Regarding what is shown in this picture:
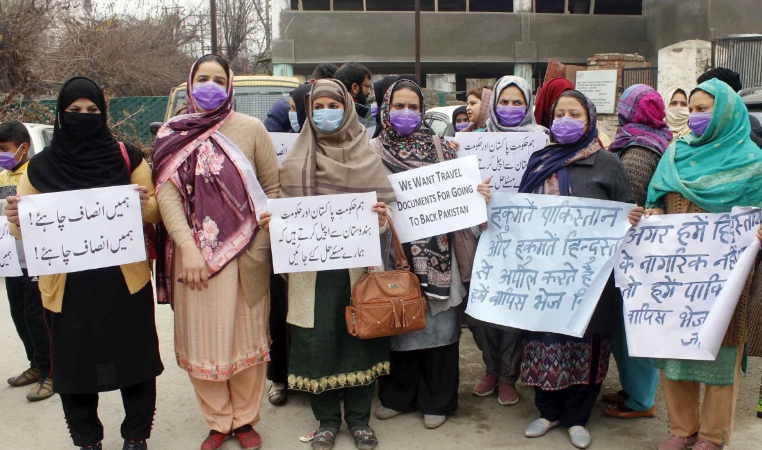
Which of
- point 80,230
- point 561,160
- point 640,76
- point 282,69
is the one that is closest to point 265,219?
point 80,230

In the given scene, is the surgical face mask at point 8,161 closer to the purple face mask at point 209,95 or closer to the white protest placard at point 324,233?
the purple face mask at point 209,95

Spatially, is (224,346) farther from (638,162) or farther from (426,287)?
(638,162)

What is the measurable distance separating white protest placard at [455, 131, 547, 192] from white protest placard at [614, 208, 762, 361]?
34.7 inches

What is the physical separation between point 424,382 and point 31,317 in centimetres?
243

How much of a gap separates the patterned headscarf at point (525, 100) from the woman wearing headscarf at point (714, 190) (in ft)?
3.16

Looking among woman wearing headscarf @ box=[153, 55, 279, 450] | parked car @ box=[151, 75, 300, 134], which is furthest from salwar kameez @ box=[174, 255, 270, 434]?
parked car @ box=[151, 75, 300, 134]

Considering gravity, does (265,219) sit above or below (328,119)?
below

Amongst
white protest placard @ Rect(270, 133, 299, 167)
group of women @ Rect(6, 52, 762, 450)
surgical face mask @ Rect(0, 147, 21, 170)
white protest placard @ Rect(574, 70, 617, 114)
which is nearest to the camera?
group of women @ Rect(6, 52, 762, 450)

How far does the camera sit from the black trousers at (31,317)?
14.0 ft

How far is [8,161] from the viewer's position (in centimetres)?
420

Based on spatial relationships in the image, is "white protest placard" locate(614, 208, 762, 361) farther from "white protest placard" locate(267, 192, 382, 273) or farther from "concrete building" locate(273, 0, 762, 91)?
"concrete building" locate(273, 0, 762, 91)

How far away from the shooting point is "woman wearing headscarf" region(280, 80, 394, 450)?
3.35 metres

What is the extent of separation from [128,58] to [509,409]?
1964cm

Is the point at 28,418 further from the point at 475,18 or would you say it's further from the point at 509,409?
the point at 475,18
